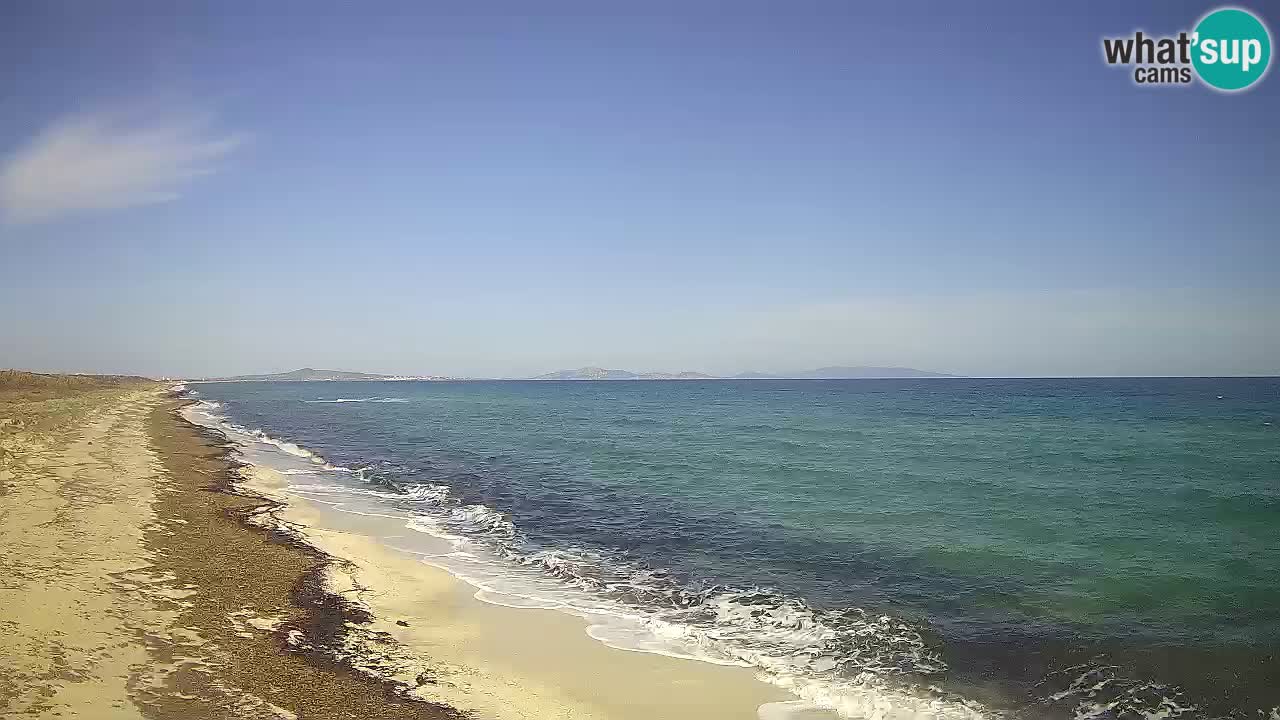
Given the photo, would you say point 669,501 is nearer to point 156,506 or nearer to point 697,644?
Result: point 697,644

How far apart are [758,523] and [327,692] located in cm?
1260

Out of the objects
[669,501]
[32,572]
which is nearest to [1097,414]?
[669,501]

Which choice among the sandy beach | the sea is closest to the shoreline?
→ the sandy beach

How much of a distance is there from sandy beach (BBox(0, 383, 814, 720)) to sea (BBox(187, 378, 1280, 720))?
1.08 metres

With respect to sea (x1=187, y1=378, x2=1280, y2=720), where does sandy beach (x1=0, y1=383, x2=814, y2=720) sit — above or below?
above

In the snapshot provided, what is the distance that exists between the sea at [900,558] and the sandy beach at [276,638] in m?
1.08

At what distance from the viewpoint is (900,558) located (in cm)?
1485

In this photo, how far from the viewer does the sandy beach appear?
7547mm

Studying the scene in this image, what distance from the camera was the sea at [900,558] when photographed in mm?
9195

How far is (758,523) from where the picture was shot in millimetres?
18328

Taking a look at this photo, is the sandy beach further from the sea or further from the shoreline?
the sea

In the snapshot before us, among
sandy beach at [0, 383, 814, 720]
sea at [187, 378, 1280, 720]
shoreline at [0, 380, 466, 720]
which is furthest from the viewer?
sea at [187, 378, 1280, 720]

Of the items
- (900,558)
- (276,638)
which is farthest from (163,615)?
(900,558)

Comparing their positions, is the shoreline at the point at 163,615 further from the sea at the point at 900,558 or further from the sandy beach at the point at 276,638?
the sea at the point at 900,558
